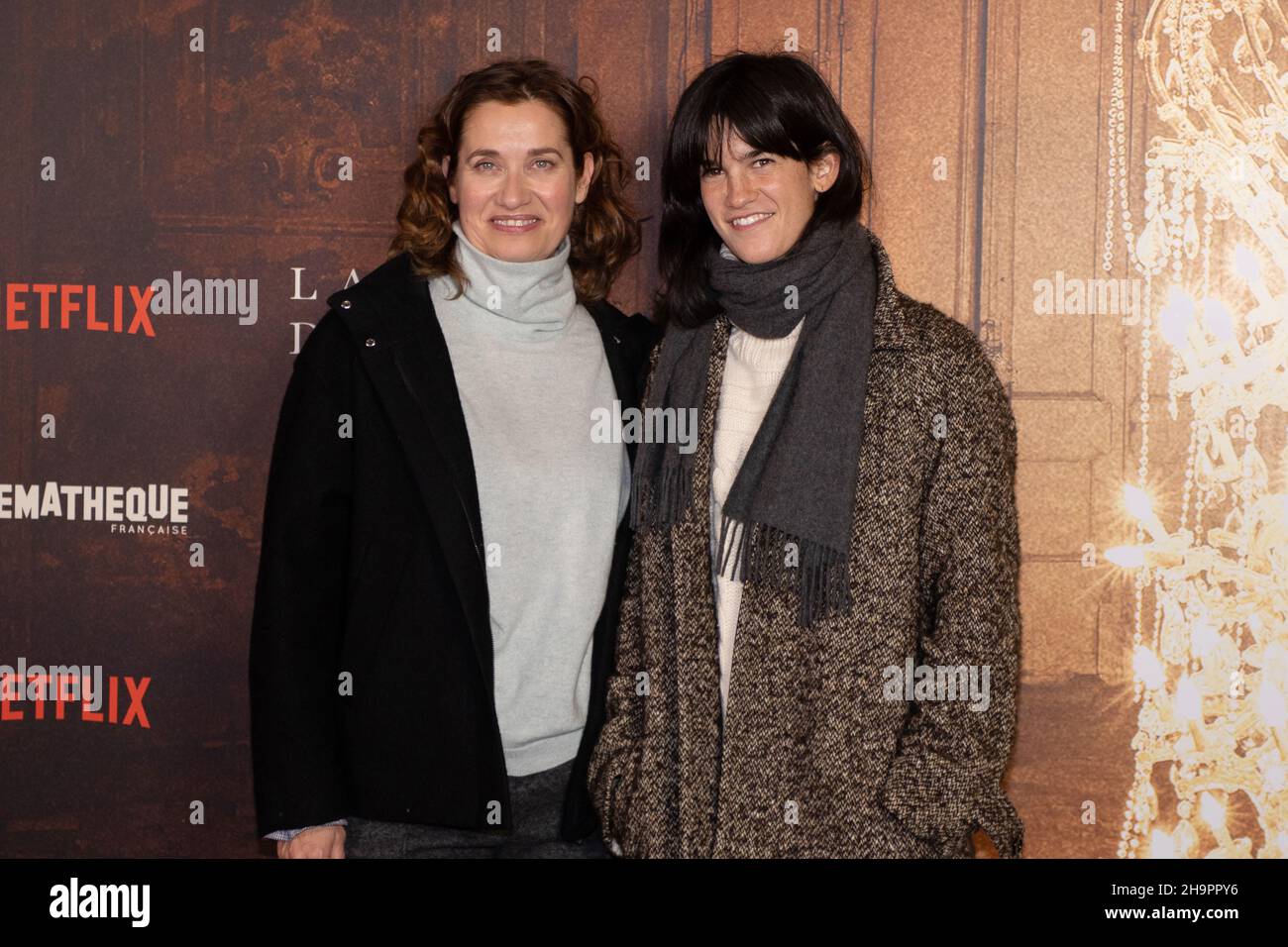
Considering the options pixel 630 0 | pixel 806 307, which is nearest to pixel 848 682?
pixel 806 307

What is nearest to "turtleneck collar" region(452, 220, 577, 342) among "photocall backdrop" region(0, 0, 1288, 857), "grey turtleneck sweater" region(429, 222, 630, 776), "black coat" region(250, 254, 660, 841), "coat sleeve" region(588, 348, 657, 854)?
"grey turtleneck sweater" region(429, 222, 630, 776)

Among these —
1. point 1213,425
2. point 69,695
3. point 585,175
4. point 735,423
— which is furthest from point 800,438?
point 69,695

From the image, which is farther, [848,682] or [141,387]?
[141,387]

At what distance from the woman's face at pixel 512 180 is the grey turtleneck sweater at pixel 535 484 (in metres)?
0.03

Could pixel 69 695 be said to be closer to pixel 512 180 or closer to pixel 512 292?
pixel 512 292

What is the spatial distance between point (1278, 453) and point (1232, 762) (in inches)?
26.3

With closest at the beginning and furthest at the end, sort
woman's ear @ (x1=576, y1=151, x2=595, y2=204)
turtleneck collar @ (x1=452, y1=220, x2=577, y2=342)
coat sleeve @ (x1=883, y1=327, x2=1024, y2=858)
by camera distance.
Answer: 1. coat sleeve @ (x1=883, y1=327, x2=1024, y2=858)
2. turtleneck collar @ (x1=452, y1=220, x2=577, y2=342)
3. woman's ear @ (x1=576, y1=151, x2=595, y2=204)

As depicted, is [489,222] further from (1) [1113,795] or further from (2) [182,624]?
(1) [1113,795]

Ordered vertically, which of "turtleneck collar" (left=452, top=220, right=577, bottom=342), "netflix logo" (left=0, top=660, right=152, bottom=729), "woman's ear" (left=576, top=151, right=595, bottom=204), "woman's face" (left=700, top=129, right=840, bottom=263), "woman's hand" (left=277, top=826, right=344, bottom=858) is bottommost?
"woman's hand" (left=277, top=826, right=344, bottom=858)

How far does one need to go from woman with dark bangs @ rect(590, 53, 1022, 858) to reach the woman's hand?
41cm

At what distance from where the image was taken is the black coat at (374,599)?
1.89 meters

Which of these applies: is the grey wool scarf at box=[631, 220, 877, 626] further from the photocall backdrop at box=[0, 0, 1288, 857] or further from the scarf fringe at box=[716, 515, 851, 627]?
the photocall backdrop at box=[0, 0, 1288, 857]

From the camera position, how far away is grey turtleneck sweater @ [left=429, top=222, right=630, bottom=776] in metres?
1.92

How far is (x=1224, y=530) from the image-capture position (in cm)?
262
